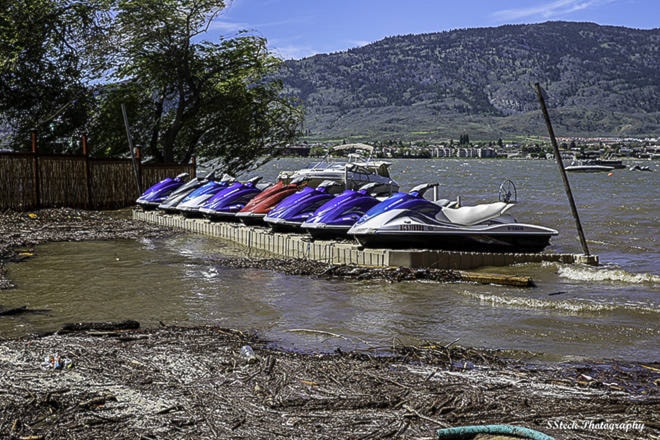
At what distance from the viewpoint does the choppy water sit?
21.9 feet

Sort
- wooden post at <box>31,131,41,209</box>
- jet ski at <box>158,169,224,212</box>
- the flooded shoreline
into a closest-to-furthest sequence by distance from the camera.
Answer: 1. the flooded shoreline
2. jet ski at <box>158,169,224,212</box>
3. wooden post at <box>31,131,41,209</box>

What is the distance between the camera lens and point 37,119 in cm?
2172

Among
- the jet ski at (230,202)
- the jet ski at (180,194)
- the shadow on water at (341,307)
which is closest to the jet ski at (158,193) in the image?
the jet ski at (180,194)

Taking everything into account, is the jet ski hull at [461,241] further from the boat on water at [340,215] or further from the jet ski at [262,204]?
the jet ski at [262,204]

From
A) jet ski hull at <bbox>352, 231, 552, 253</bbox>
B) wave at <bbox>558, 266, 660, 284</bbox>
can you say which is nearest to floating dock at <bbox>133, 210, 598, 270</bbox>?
jet ski hull at <bbox>352, 231, 552, 253</bbox>

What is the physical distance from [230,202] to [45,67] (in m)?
9.37

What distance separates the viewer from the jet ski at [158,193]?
18781mm

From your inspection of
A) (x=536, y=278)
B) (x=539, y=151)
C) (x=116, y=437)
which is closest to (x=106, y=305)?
(x=116, y=437)

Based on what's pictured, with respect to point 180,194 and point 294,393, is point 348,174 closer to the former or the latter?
point 180,194

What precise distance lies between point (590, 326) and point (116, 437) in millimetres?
5059

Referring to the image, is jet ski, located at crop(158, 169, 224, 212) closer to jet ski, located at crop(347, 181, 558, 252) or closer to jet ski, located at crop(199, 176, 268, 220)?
jet ski, located at crop(199, 176, 268, 220)

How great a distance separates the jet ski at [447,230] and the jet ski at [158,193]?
8850 millimetres

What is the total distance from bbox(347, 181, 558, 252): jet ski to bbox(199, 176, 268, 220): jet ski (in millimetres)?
4877

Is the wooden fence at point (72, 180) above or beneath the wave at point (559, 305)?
above
